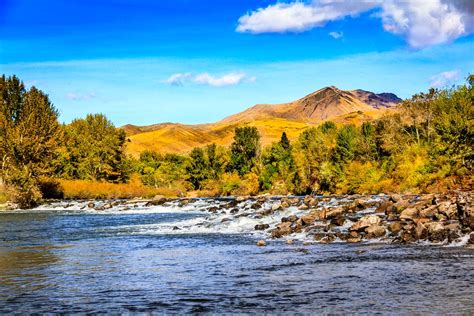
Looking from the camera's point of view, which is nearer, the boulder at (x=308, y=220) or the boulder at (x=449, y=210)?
the boulder at (x=449, y=210)

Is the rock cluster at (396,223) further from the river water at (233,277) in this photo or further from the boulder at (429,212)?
the river water at (233,277)

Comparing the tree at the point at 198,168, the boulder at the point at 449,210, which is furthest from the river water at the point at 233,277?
the tree at the point at 198,168

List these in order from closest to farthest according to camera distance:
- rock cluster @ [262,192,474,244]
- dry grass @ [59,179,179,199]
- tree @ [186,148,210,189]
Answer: rock cluster @ [262,192,474,244] < dry grass @ [59,179,179,199] < tree @ [186,148,210,189]

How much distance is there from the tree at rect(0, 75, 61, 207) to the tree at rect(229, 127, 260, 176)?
49.0m

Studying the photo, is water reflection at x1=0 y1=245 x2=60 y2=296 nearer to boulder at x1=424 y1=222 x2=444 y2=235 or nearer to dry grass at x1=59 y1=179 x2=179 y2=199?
boulder at x1=424 y1=222 x2=444 y2=235

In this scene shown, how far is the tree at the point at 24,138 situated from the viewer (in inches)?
2530

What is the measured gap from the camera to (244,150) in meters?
125

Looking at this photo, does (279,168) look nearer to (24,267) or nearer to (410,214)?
(410,214)

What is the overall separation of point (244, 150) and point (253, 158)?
131 inches

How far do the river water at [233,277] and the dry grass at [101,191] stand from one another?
6167cm

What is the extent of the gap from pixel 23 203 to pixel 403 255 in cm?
5443

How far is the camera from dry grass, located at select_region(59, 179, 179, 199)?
285ft

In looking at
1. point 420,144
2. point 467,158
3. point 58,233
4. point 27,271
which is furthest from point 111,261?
point 420,144

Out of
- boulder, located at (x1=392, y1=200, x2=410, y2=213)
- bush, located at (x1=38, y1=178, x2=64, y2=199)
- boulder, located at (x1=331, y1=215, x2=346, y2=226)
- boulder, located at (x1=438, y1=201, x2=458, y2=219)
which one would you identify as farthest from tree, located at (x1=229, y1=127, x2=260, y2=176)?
boulder, located at (x1=438, y1=201, x2=458, y2=219)
